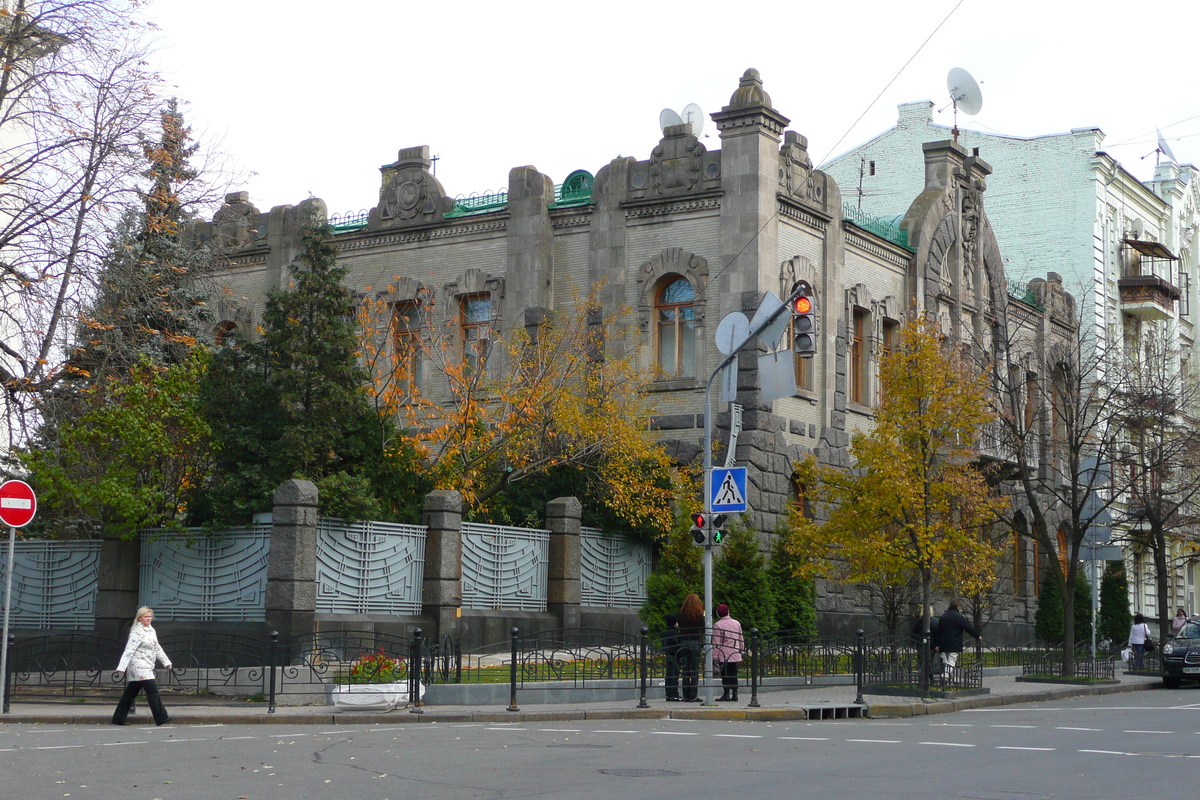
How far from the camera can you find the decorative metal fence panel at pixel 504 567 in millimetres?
26172

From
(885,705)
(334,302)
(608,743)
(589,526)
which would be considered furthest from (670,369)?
(608,743)

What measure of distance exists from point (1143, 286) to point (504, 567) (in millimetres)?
32559

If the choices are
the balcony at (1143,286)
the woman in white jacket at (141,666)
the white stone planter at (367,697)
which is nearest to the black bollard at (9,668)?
the woman in white jacket at (141,666)

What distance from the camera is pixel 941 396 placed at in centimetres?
2647

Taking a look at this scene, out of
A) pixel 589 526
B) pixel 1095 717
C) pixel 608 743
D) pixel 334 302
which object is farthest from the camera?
pixel 589 526

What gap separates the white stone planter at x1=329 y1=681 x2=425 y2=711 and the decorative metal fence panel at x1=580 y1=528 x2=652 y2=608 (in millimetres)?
9390

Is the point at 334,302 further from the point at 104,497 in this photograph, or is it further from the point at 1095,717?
the point at 1095,717

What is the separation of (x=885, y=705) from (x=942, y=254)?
18443mm

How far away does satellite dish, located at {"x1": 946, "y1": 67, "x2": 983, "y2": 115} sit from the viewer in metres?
42.2

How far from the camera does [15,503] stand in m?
19.0

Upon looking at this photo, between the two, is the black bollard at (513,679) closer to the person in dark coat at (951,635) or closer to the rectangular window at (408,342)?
the person in dark coat at (951,635)

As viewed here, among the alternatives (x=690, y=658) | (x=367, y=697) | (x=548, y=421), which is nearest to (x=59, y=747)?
(x=367, y=697)

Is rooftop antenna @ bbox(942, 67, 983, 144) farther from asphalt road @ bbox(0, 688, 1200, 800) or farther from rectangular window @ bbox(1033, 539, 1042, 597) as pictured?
asphalt road @ bbox(0, 688, 1200, 800)

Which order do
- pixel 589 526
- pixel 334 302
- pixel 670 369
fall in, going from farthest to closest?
pixel 670 369 < pixel 589 526 < pixel 334 302
